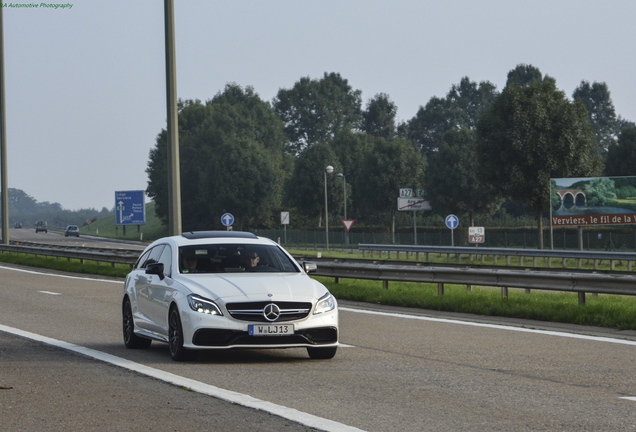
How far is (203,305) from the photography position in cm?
1064

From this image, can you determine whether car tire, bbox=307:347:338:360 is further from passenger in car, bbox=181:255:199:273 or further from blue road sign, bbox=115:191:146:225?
blue road sign, bbox=115:191:146:225

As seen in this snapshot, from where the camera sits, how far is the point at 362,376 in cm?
995

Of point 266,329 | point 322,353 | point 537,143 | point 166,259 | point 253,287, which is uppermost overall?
Result: point 537,143

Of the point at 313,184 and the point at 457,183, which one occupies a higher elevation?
the point at 313,184

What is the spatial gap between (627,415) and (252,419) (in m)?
2.78

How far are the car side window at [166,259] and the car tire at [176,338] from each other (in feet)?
2.50

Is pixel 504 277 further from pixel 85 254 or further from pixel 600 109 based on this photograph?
pixel 600 109

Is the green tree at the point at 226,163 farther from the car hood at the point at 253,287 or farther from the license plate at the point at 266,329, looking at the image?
the license plate at the point at 266,329

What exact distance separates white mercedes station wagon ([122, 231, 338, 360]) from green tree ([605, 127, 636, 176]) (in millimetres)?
75716

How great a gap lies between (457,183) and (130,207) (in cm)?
2826

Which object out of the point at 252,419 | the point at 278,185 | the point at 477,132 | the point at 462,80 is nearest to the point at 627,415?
the point at 252,419

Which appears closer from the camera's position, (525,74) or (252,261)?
(252,261)

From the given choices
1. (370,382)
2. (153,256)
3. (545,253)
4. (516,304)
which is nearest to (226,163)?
(545,253)

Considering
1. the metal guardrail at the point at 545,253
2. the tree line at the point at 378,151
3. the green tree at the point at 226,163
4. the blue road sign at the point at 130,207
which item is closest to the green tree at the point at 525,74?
the tree line at the point at 378,151
